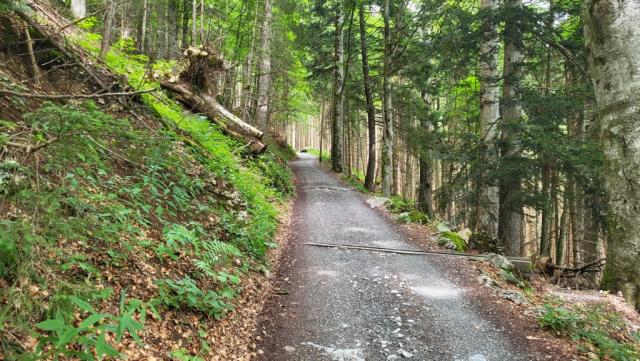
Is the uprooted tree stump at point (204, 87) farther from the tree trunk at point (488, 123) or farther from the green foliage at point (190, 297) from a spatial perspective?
the green foliage at point (190, 297)

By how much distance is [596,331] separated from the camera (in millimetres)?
4238

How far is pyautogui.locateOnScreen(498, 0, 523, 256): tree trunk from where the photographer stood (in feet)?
27.6

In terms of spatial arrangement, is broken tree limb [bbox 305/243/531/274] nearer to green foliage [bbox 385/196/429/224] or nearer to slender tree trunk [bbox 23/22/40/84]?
green foliage [bbox 385/196/429/224]

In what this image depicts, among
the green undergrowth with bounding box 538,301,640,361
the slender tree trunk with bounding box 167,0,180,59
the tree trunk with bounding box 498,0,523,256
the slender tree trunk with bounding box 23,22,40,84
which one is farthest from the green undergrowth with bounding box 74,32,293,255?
the slender tree trunk with bounding box 167,0,180,59

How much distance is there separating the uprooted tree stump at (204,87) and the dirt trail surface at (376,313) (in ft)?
16.0

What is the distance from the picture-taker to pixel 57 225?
2.09 metres

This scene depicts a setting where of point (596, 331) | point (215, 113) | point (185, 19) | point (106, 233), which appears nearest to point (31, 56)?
point (106, 233)

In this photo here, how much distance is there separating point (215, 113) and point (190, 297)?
27.5 feet

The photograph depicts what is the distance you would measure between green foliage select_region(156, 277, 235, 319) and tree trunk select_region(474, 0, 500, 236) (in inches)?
288

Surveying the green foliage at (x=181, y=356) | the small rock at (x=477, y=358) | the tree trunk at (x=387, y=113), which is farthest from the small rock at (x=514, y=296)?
the tree trunk at (x=387, y=113)

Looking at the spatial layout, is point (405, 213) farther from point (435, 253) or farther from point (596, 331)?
point (596, 331)

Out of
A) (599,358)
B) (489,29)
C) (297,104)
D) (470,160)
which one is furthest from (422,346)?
(297,104)

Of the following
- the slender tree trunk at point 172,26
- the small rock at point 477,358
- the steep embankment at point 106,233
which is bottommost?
the small rock at point 477,358

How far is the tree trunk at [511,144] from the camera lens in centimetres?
842
